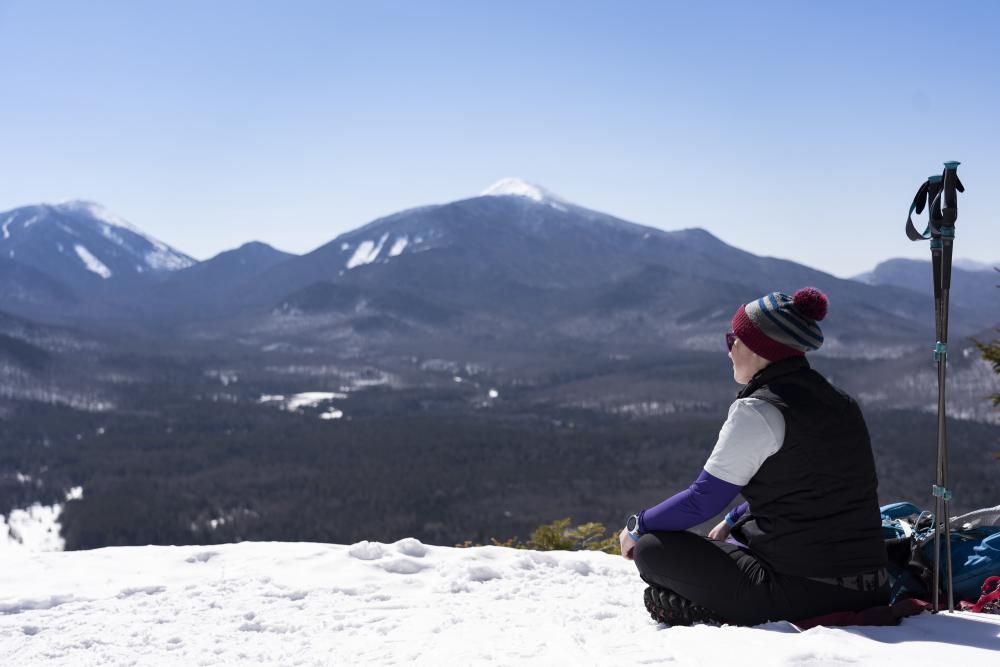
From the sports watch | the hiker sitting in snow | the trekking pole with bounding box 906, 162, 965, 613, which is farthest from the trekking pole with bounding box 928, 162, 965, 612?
the sports watch

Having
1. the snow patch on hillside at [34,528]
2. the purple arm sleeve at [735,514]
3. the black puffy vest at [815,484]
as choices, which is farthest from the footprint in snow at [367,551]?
the snow patch on hillside at [34,528]

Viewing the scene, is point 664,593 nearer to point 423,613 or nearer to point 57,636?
point 423,613

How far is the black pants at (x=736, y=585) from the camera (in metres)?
4.71

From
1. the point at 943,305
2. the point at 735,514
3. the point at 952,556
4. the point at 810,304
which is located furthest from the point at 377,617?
the point at 943,305

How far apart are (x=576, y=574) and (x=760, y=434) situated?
11.5ft

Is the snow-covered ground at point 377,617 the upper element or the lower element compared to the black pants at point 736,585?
lower

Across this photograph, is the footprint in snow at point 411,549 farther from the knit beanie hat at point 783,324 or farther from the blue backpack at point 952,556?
the knit beanie hat at point 783,324

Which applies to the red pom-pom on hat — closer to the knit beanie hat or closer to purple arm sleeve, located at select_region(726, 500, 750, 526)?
the knit beanie hat

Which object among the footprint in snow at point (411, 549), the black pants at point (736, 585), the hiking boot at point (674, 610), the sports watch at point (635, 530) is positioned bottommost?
the footprint in snow at point (411, 549)

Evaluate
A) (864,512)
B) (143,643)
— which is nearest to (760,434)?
(864,512)

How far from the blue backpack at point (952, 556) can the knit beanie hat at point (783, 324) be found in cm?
154

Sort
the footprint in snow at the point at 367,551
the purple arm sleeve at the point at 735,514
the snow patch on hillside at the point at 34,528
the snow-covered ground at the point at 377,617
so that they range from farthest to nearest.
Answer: the snow patch on hillside at the point at 34,528 → the footprint in snow at the point at 367,551 → the purple arm sleeve at the point at 735,514 → the snow-covered ground at the point at 377,617

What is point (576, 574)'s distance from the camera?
24.2 feet

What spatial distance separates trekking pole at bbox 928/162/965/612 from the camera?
5.02 meters
